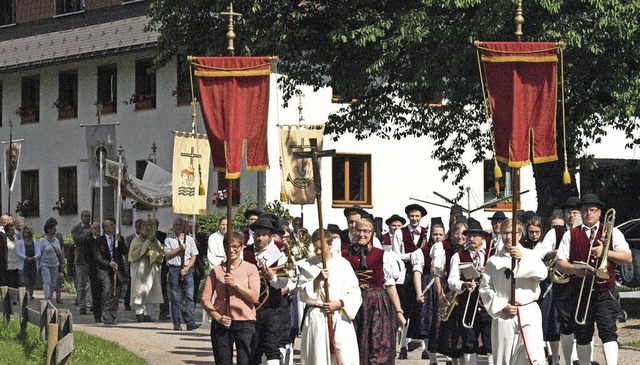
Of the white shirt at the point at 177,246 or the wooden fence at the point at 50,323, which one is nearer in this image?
the wooden fence at the point at 50,323

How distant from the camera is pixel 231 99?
15578 mm

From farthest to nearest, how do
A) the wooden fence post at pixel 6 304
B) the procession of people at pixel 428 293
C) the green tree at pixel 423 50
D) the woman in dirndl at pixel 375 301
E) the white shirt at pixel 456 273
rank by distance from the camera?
the green tree at pixel 423 50
the wooden fence post at pixel 6 304
the white shirt at pixel 456 273
the woman in dirndl at pixel 375 301
the procession of people at pixel 428 293

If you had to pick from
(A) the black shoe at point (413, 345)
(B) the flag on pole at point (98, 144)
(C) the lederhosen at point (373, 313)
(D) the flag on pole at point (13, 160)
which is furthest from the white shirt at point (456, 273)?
(D) the flag on pole at point (13, 160)

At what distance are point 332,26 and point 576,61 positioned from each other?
15.5 feet

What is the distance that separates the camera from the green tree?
941 inches

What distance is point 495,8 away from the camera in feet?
77.3

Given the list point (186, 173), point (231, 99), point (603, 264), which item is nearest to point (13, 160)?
point (186, 173)

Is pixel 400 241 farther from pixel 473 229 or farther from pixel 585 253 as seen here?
pixel 585 253

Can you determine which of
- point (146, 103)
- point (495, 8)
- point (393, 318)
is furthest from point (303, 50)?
point (146, 103)

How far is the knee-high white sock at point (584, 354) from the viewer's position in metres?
16.1

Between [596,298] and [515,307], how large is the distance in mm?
1894

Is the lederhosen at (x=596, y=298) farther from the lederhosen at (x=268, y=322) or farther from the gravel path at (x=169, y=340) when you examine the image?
the lederhosen at (x=268, y=322)

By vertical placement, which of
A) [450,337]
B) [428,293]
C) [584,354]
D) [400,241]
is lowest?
[584,354]

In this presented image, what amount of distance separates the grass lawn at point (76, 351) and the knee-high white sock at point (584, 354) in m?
5.30
